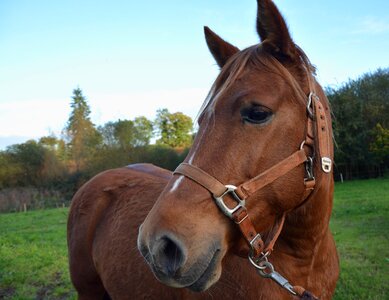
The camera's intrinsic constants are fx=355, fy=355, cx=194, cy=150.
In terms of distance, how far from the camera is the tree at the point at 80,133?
35.6m

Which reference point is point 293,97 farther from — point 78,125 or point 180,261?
point 78,125

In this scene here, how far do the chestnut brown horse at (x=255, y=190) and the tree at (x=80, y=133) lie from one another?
34114mm

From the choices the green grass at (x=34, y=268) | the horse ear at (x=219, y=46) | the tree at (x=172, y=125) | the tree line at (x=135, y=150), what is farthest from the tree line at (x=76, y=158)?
the horse ear at (x=219, y=46)

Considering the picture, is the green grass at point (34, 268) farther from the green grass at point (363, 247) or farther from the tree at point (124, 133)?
the tree at point (124, 133)

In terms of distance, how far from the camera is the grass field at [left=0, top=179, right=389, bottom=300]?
549 cm

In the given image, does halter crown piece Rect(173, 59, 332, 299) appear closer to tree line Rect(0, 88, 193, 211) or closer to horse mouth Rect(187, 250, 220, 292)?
horse mouth Rect(187, 250, 220, 292)

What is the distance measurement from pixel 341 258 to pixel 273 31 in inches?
246

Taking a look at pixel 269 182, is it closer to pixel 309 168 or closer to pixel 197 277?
pixel 309 168

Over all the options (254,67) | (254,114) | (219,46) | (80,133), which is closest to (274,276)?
(254,114)

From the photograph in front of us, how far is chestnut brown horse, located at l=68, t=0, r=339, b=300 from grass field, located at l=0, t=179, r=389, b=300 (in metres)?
3.52

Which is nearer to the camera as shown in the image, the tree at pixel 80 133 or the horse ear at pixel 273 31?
the horse ear at pixel 273 31

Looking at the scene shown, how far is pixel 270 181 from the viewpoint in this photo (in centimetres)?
176

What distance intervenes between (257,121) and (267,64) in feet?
1.16

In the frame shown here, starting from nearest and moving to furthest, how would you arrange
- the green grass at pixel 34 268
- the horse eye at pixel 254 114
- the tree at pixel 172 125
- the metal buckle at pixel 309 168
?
1. the horse eye at pixel 254 114
2. the metal buckle at pixel 309 168
3. the green grass at pixel 34 268
4. the tree at pixel 172 125
